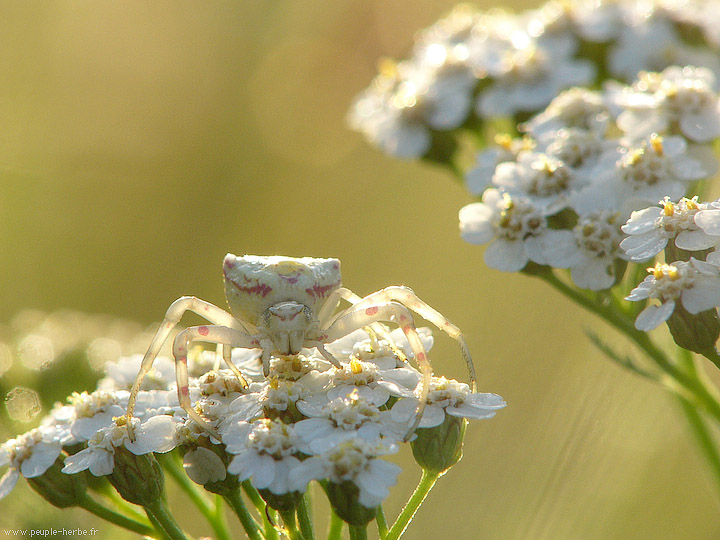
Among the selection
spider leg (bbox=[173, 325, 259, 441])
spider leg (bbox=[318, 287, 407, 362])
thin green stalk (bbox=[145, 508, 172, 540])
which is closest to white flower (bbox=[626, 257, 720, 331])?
spider leg (bbox=[318, 287, 407, 362])

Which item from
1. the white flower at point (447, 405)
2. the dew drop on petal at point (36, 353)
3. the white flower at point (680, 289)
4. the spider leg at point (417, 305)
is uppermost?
the white flower at point (680, 289)

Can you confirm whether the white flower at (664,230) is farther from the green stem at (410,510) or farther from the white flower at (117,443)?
the white flower at (117,443)

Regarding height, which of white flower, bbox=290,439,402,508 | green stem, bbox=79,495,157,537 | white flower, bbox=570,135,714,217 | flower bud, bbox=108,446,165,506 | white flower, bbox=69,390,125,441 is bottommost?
green stem, bbox=79,495,157,537

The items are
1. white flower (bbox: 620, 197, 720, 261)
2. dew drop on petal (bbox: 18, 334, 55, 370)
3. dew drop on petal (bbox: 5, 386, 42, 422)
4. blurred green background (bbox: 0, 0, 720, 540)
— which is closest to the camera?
white flower (bbox: 620, 197, 720, 261)

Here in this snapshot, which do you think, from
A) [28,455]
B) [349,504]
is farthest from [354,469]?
[28,455]

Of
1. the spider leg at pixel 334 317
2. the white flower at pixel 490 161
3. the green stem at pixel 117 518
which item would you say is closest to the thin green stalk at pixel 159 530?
the green stem at pixel 117 518

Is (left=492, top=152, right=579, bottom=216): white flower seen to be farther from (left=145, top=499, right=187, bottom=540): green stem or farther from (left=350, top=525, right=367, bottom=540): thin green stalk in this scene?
(left=145, top=499, right=187, bottom=540): green stem
